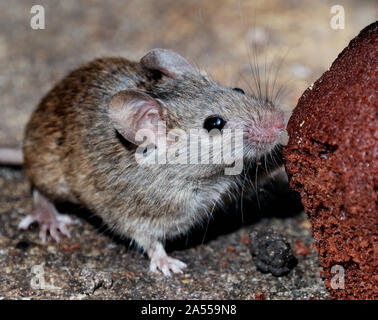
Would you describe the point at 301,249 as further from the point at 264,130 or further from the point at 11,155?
the point at 11,155

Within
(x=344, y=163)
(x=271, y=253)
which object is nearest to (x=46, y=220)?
(x=271, y=253)

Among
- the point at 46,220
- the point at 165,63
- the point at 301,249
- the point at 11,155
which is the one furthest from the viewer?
the point at 11,155

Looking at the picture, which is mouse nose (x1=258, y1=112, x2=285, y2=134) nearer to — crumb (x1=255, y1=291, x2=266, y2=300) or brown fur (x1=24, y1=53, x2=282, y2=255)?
brown fur (x1=24, y1=53, x2=282, y2=255)

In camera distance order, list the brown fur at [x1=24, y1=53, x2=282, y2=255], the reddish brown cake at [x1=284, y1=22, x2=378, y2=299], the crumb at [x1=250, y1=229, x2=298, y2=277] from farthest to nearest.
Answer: the crumb at [x1=250, y1=229, x2=298, y2=277] → the brown fur at [x1=24, y1=53, x2=282, y2=255] → the reddish brown cake at [x1=284, y1=22, x2=378, y2=299]

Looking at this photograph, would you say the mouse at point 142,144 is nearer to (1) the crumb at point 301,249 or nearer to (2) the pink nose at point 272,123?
(2) the pink nose at point 272,123

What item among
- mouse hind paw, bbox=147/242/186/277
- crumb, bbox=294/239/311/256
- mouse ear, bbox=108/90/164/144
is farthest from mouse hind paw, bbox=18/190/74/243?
crumb, bbox=294/239/311/256

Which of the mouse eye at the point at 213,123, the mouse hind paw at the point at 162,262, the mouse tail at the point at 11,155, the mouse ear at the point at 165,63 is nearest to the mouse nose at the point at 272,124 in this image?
the mouse eye at the point at 213,123

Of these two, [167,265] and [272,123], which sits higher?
[272,123]

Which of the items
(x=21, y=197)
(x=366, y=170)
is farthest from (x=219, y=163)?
(x=21, y=197)
